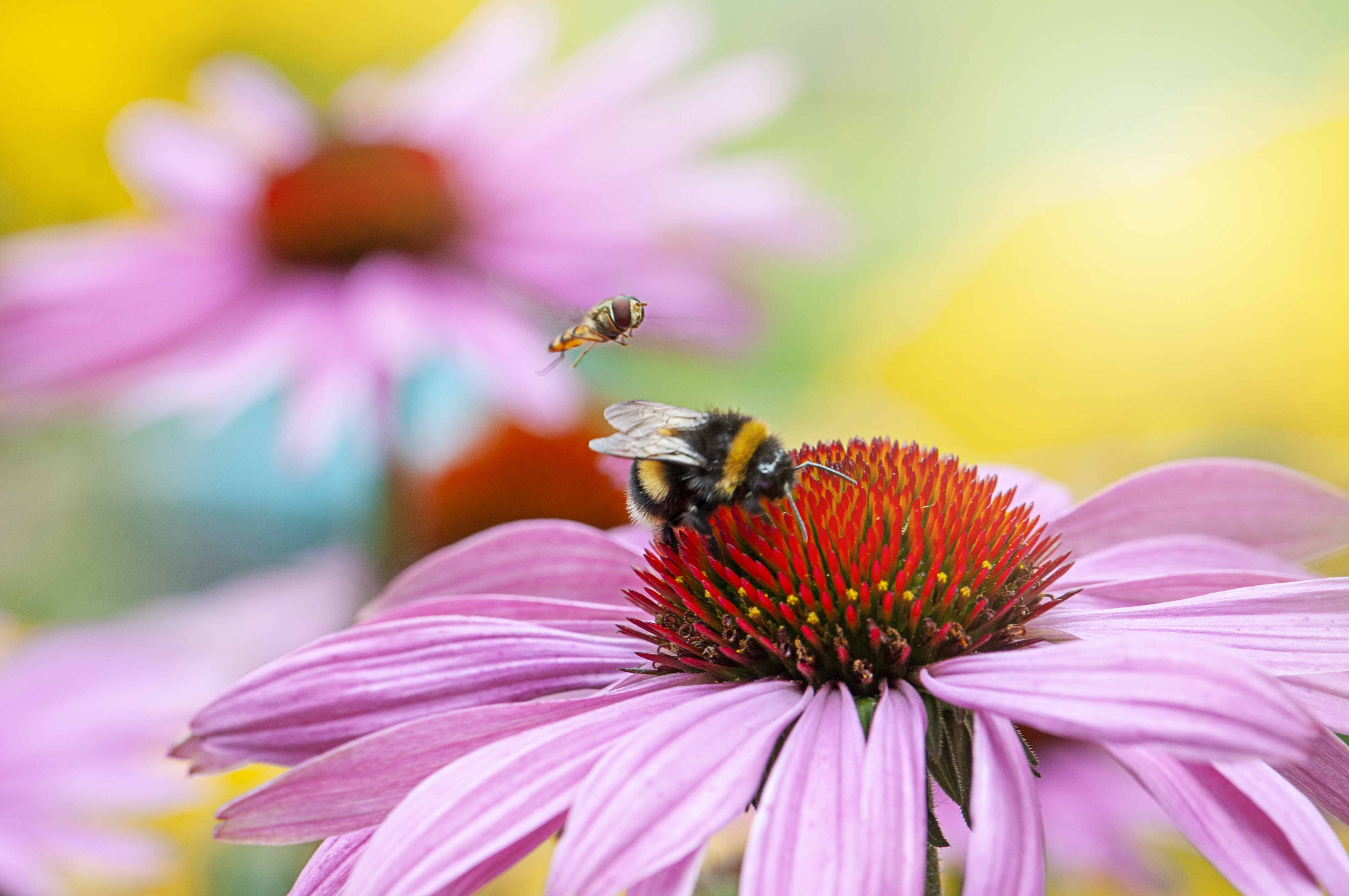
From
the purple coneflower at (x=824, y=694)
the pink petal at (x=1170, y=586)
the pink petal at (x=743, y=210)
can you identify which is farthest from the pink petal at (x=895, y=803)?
the pink petal at (x=743, y=210)

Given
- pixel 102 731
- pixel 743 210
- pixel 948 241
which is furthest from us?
pixel 948 241

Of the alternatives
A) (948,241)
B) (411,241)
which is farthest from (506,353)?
(948,241)

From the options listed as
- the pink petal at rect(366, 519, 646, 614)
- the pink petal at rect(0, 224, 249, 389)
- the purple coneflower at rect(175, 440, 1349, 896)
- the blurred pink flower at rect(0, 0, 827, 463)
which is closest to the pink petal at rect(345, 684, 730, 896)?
the purple coneflower at rect(175, 440, 1349, 896)

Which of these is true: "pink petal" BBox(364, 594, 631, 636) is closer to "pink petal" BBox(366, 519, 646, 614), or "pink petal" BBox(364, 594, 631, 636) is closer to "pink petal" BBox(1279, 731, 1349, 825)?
"pink petal" BBox(366, 519, 646, 614)

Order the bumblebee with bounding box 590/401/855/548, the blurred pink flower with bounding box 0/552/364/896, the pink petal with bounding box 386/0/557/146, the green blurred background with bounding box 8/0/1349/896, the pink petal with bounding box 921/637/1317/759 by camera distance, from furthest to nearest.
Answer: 1. the green blurred background with bounding box 8/0/1349/896
2. the pink petal with bounding box 386/0/557/146
3. the blurred pink flower with bounding box 0/552/364/896
4. the bumblebee with bounding box 590/401/855/548
5. the pink petal with bounding box 921/637/1317/759

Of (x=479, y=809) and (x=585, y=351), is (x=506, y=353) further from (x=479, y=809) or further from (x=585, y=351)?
(x=479, y=809)

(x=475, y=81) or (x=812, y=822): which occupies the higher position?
(x=475, y=81)

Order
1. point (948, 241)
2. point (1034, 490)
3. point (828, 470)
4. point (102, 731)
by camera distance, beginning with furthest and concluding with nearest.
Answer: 1. point (948, 241)
2. point (102, 731)
3. point (1034, 490)
4. point (828, 470)

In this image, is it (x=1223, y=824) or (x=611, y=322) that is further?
(x=611, y=322)
